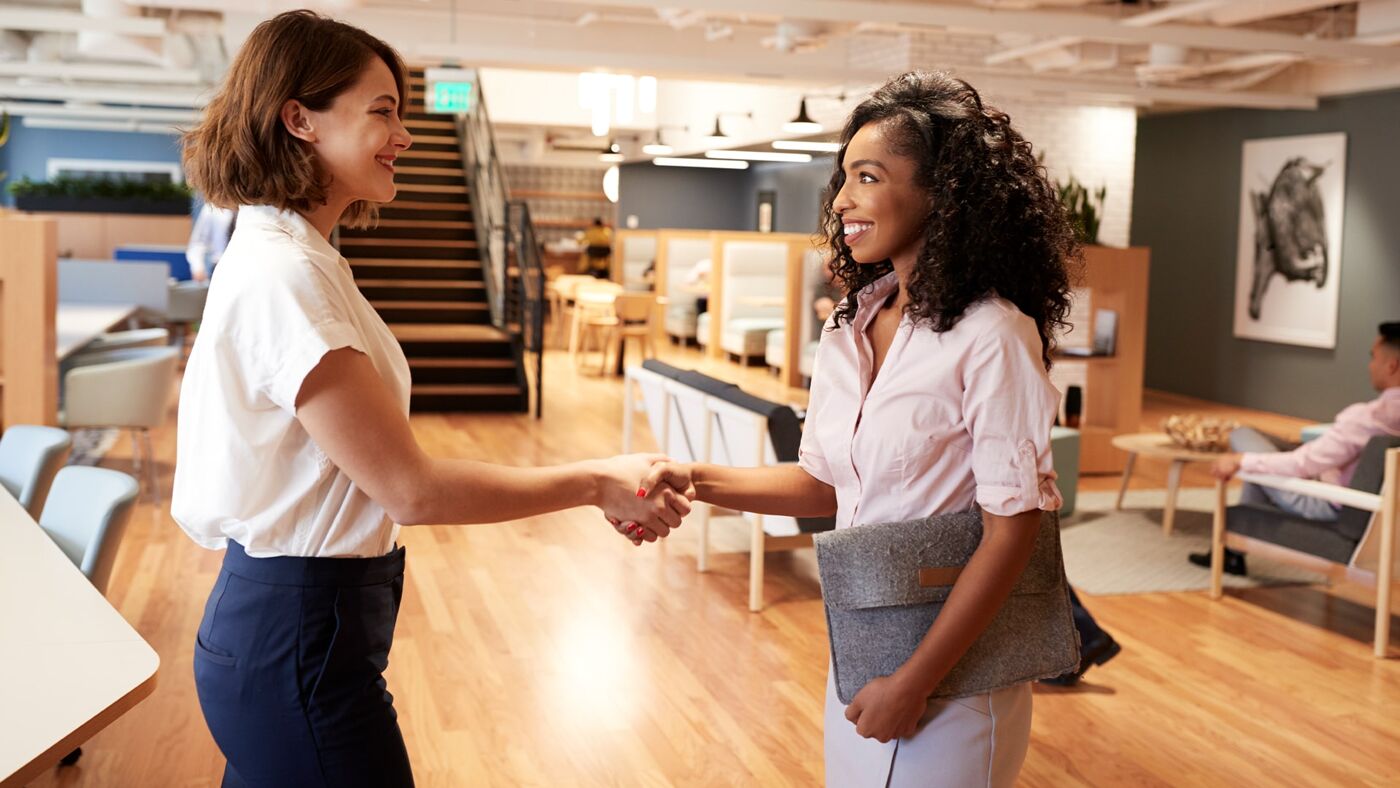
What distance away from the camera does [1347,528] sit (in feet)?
16.3

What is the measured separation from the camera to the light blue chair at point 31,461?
3.64 meters

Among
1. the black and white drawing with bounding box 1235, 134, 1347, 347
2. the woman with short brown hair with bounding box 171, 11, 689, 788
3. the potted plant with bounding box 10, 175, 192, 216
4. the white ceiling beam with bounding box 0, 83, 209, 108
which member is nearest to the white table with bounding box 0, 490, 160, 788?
the woman with short brown hair with bounding box 171, 11, 689, 788

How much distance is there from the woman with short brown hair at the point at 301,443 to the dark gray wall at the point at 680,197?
1804cm

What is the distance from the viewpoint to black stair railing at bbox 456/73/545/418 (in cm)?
1080

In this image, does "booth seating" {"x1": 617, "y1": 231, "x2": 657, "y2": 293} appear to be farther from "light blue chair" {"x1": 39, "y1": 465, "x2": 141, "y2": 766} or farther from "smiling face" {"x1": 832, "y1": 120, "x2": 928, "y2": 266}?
"smiling face" {"x1": 832, "y1": 120, "x2": 928, "y2": 266}

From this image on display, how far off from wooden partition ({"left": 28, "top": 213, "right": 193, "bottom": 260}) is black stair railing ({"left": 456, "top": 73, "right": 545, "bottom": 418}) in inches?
137

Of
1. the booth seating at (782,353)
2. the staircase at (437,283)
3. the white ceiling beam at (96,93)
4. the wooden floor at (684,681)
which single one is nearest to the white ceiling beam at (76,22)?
the staircase at (437,283)

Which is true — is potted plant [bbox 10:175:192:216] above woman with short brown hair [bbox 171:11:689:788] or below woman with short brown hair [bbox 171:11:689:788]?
above

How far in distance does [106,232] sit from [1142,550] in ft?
39.3

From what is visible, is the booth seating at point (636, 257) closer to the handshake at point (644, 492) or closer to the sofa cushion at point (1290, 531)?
the sofa cushion at point (1290, 531)

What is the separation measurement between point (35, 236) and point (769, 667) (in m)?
3.80

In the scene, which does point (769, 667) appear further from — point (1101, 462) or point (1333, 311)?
point (1333, 311)

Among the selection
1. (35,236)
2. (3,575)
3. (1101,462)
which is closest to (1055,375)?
(1101,462)

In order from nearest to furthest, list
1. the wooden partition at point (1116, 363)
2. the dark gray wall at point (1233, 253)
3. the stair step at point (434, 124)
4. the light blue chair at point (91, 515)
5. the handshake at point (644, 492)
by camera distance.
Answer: the handshake at point (644, 492), the light blue chair at point (91, 515), the wooden partition at point (1116, 363), the dark gray wall at point (1233, 253), the stair step at point (434, 124)
